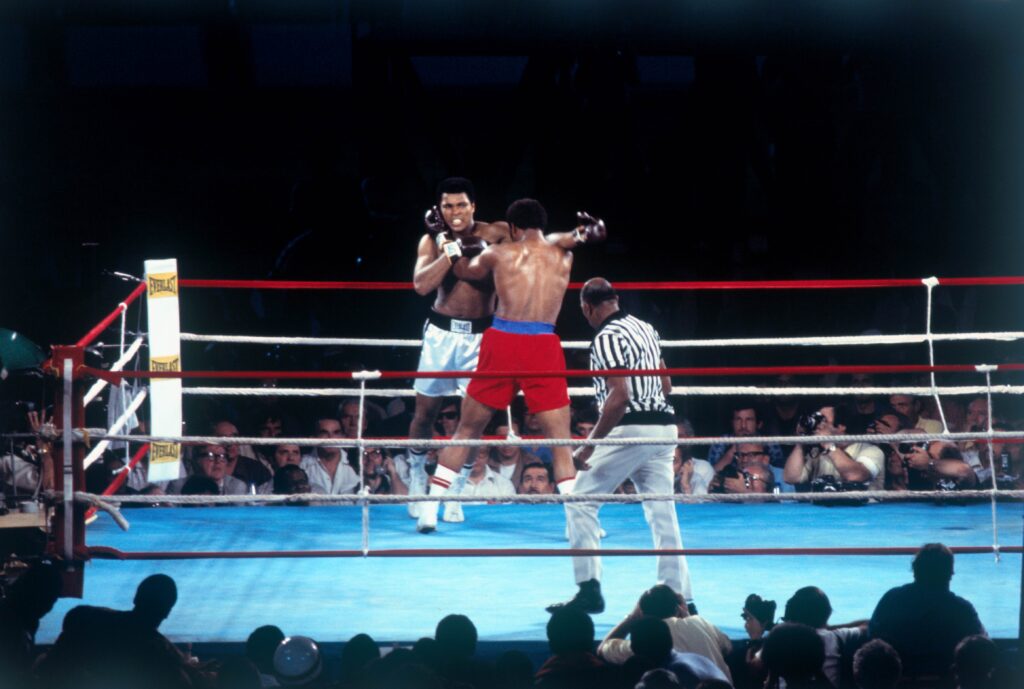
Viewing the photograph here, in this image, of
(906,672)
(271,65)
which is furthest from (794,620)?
(271,65)

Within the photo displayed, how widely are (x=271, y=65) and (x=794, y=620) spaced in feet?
15.9

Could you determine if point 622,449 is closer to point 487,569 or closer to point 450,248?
point 487,569

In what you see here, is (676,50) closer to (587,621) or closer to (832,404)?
(832,404)

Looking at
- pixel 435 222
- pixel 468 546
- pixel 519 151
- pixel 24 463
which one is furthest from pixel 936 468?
pixel 24 463

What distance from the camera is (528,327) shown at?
414 cm

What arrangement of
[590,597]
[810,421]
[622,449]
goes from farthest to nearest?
1. [810,421]
2. [622,449]
3. [590,597]

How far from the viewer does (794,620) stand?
2.98 metres

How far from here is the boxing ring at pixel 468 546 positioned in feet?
10.8

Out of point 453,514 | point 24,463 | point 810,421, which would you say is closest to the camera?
point 453,514

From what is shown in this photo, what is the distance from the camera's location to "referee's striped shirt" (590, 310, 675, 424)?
Answer: 3.80 meters

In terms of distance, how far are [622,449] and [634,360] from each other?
11.8 inches

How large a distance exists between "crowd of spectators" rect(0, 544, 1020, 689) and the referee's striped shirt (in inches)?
32.0

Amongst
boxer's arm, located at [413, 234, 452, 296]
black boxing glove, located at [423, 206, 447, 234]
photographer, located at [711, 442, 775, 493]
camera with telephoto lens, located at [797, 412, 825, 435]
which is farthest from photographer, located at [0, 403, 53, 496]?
camera with telephoto lens, located at [797, 412, 825, 435]

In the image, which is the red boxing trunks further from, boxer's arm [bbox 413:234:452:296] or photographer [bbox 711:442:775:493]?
photographer [bbox 711:442:775:493]
